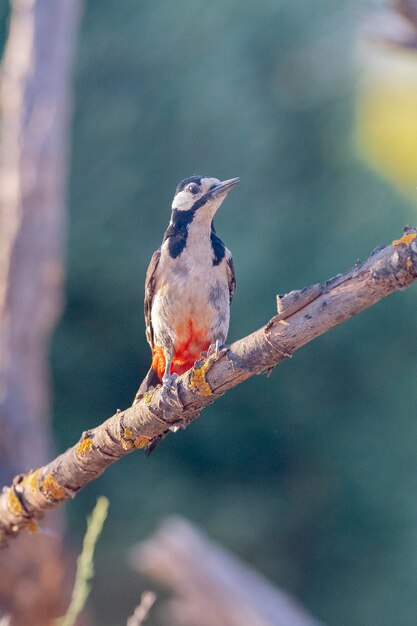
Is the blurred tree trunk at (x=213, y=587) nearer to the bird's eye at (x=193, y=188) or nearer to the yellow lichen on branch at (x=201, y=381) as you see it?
the bird's eye at (x=193, y=188)

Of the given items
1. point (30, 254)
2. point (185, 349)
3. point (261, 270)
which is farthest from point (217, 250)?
point (261, 270)

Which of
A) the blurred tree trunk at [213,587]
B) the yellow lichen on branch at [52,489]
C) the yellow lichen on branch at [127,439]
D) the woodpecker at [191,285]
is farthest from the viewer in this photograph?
the blurred tree trunk at [213,587]

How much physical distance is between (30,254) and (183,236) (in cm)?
342

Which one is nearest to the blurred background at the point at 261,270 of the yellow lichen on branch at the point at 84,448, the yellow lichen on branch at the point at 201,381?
the yellow lichen on branch at the point at 84,448

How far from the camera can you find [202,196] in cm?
421

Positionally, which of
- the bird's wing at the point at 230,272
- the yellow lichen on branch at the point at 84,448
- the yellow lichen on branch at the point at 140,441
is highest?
the bird's wing at the point at 230,272

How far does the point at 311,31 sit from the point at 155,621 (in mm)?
5440

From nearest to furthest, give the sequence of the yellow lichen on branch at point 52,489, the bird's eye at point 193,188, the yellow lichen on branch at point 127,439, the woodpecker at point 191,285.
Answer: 1. the yellow lichen on branch at point 127,439
2. the yellow lichen on branch at point 52,489
3. the woodpecker at point 191,285
4. the bird's eye at point 193,188

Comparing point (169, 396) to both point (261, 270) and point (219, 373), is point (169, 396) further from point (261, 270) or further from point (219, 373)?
point (261, 270)

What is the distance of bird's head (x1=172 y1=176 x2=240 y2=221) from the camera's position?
4180 millimetres

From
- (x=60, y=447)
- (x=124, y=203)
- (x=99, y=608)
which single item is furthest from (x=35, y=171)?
(x=99, y=608)

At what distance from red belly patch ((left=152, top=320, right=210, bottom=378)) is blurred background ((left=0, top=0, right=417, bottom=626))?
168 inches

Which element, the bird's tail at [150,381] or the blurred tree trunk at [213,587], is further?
the blurred tree trunk at [213,587]

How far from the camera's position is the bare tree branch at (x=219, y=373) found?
99.9 inches
